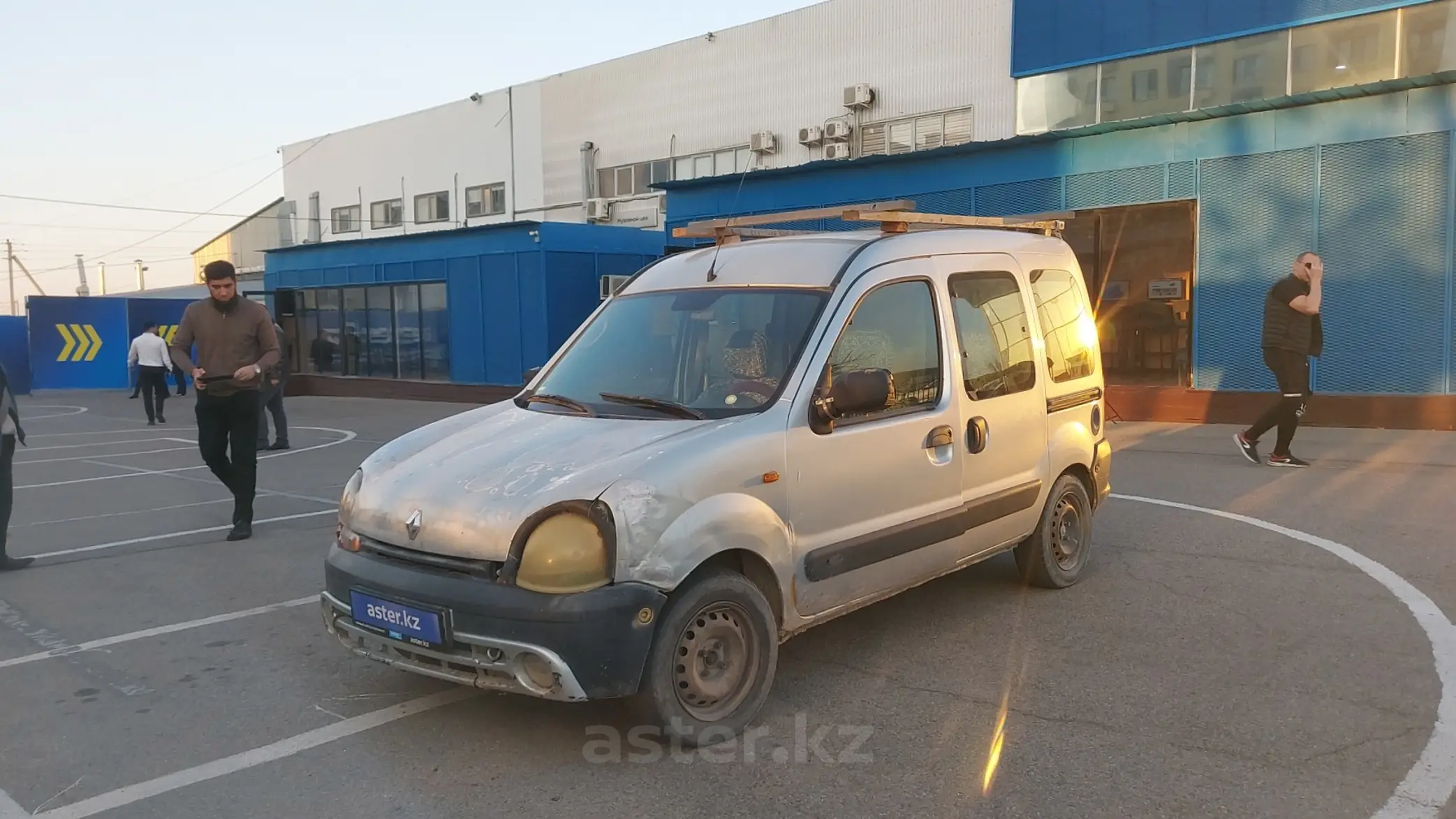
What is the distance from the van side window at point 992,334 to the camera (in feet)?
16.5

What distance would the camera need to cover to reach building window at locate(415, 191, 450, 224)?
112 feet

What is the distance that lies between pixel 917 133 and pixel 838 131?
200 cm

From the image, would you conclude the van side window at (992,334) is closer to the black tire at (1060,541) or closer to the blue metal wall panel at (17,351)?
the black tire at (1060,541)

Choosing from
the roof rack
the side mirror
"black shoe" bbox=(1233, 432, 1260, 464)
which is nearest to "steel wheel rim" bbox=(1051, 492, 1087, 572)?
the roof rack

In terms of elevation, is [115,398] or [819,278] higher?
[819,278]

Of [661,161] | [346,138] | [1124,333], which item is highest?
[346,138]

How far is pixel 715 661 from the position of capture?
12.7ft

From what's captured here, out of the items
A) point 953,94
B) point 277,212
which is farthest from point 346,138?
point 953,94

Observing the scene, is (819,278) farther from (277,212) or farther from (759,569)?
(277,212)

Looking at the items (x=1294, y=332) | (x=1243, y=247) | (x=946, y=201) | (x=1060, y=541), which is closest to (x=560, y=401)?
(x=1060, y=541)

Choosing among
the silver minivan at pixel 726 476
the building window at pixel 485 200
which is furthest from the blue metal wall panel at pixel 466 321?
the silver minivan at pixel 726 476

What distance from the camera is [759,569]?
13.2 feet

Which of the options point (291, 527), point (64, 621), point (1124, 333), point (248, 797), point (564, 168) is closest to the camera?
point (248, 797)

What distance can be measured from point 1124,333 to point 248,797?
552 inches
